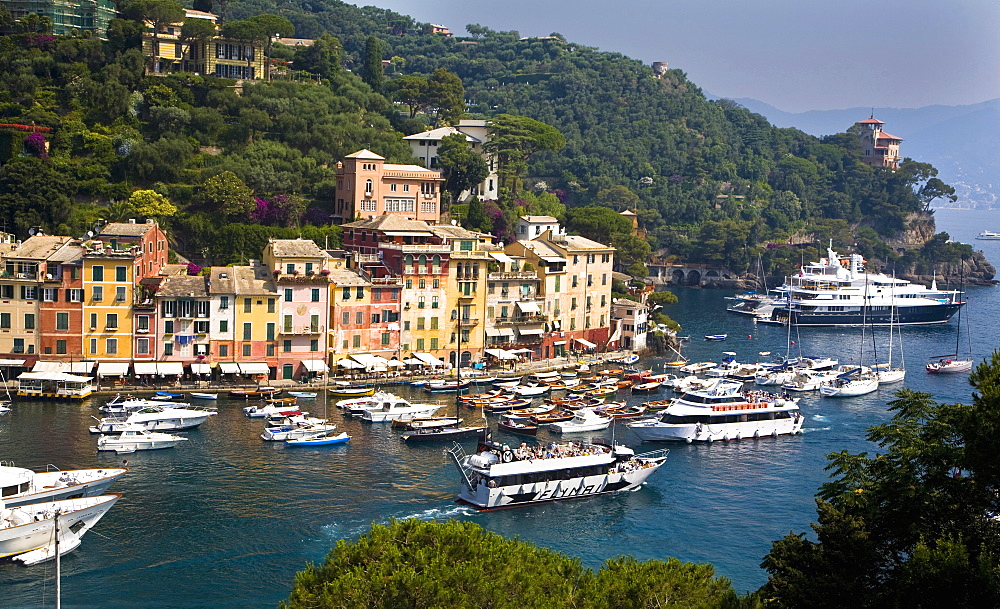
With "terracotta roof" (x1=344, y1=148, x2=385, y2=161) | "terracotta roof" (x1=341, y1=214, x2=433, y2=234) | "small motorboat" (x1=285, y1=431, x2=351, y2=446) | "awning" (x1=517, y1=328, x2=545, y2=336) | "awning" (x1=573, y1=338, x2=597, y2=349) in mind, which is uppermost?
"terracotta roof" (x1=344, y1=148, x2=385, y2=161)

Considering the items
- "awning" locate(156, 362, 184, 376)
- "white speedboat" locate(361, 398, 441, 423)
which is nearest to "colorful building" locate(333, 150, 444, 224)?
"awning" locate(156, 362, 184, 376)

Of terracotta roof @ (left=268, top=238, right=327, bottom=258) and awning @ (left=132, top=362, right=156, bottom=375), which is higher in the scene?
terracotta roof @ (left=268, top=238, right=327, bottom=258)

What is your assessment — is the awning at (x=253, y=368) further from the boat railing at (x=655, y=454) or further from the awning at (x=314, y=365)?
the boat railing at (x=655, y=454)

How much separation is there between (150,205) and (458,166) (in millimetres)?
28748

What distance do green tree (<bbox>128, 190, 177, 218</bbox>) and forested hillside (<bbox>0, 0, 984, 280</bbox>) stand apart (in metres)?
0.94

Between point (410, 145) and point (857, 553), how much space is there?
83594 millimetres

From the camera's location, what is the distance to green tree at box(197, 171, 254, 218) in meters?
84.9

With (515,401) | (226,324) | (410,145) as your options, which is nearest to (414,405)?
(515,401)

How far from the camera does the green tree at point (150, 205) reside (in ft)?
269

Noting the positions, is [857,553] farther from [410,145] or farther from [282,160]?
[410,145]

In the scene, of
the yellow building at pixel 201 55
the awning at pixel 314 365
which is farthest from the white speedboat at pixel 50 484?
the yellow building at pixel 201 55

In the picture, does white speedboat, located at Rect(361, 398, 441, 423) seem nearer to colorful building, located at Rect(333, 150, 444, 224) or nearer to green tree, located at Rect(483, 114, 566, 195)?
colorful building, located at Rect(333, 150, 444, 224)

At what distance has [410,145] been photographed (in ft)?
348

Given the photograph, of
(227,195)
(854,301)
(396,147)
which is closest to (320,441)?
(227,195)
